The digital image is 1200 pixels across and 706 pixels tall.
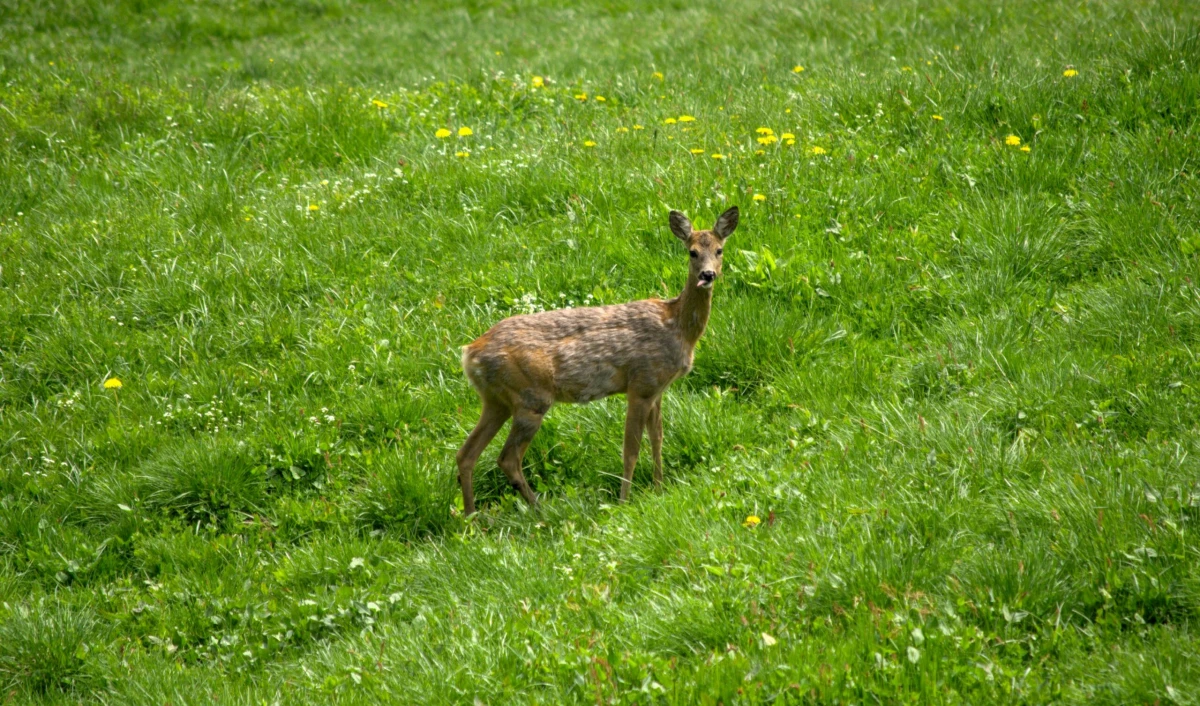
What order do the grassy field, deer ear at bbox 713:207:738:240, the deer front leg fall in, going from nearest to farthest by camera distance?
the grassy field
the deer front leg
deer ear at bbox 713:207:738:240

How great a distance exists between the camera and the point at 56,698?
5309 millimetres

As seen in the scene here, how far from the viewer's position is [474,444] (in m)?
6.45

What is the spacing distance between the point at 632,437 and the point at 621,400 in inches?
31.5

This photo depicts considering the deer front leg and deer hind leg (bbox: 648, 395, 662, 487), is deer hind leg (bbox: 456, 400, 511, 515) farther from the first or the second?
deer hind leg (bbox: 648, 395, 662, 487)

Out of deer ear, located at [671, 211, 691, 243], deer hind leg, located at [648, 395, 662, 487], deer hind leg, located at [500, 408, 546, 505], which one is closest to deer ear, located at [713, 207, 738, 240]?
deer ear, located at [671, 211, 691, 243]

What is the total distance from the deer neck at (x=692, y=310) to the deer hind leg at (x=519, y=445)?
1.03 metres

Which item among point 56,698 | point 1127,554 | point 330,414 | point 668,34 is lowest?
point 56,698

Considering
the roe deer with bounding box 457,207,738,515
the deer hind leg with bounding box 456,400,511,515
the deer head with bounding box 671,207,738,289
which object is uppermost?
the deer head with bounding box 671,207,738,289

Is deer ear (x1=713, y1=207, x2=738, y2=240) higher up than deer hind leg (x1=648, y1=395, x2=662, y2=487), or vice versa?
deer ear (x1=713, y1=207, x2=738, y2=240)

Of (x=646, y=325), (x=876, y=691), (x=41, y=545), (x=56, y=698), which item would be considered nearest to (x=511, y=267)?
(x=646, y=325)

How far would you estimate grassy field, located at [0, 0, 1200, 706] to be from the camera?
4.62 metres

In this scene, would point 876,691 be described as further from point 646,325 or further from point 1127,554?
point 646,325

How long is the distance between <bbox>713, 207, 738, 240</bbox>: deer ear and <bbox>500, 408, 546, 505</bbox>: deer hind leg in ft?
5.19

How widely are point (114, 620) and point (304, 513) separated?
117 centimetres
